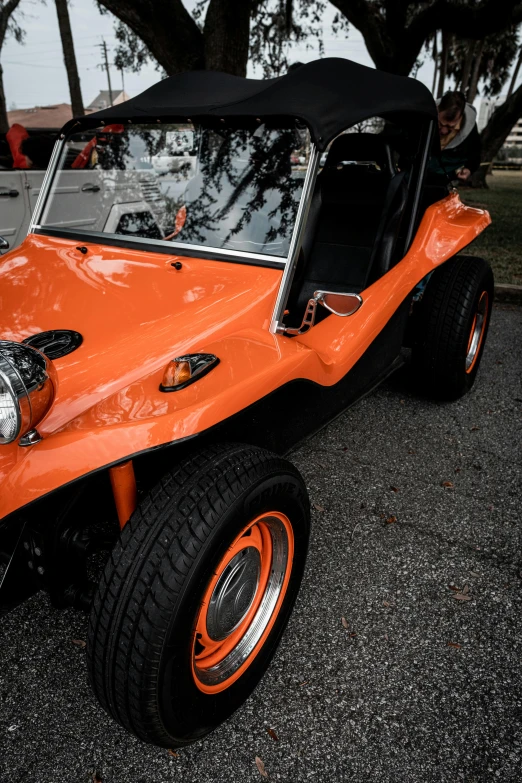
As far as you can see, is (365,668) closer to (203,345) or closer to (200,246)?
(203,345)

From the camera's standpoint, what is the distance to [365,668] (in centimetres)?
182

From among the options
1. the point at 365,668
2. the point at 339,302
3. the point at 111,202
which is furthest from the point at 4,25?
the point at 365,668

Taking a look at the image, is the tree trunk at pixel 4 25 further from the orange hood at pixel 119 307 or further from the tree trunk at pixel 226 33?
the orange hood at pixel 119 307

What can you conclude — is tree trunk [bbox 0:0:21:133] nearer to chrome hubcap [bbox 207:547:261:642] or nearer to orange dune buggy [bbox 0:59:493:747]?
orange dune buggy [bbox 0:59:493:747]

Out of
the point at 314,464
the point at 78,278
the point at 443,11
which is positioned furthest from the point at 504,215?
the point at 78,278

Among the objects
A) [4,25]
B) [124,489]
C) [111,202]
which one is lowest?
[124,489]

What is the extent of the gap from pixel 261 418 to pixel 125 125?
1.63m

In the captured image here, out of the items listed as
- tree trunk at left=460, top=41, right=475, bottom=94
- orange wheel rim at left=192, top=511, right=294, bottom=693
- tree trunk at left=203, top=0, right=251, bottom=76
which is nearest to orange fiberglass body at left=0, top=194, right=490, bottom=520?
orange wheel rim at left=192, top=511, right=294, bottom=693

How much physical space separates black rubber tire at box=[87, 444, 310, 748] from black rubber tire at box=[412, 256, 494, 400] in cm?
205

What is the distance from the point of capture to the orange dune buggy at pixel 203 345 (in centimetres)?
137

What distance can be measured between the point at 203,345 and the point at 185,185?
0.93 m

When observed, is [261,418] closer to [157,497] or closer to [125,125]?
[157,497]

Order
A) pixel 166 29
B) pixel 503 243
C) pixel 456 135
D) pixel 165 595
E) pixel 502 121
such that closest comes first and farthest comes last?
pixel 165 595 → pixel 456 135 → pixel 166 29 → pixel 503 243 → pixel 502 121

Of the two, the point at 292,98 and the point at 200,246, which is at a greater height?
the point at 292,98
